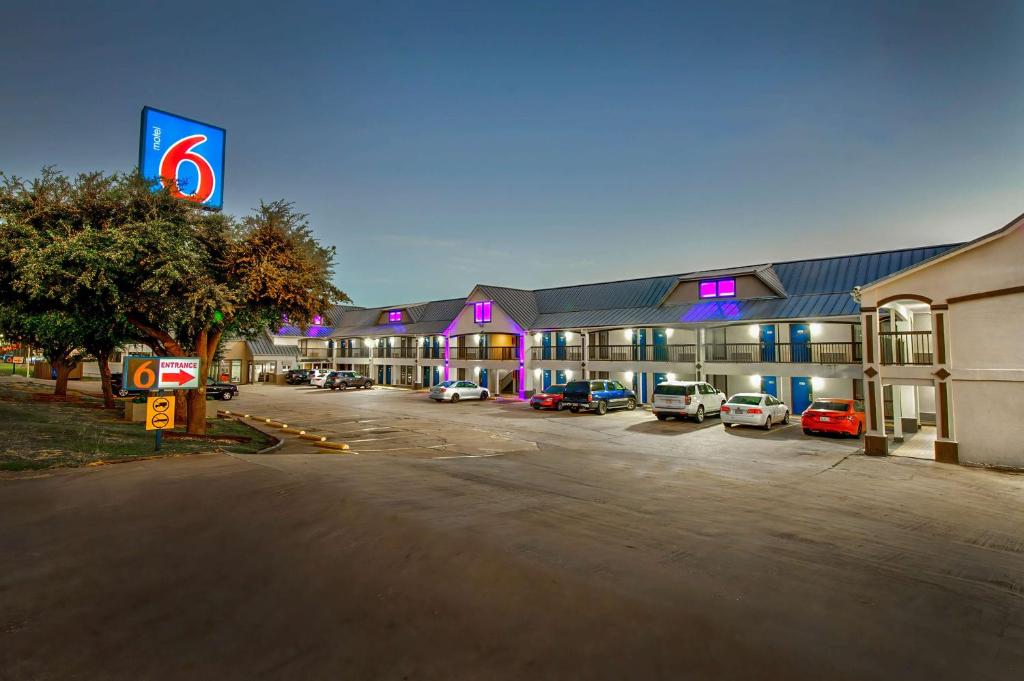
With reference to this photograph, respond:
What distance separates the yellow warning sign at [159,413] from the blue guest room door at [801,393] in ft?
87.9

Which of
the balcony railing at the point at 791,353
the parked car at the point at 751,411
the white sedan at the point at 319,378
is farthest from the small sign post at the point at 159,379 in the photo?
the white sedan at the point at 319,378

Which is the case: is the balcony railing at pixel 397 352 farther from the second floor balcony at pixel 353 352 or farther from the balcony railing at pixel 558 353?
the balcony railing at pixel 558 353

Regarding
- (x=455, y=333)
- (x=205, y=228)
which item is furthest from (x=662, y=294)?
(x=205, y=228)

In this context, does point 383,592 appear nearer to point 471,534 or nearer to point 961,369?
point 471,534

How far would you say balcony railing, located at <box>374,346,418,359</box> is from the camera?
171 ft

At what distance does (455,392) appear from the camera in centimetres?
3559

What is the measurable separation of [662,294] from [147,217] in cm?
2890

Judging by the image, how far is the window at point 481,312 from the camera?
140 feet

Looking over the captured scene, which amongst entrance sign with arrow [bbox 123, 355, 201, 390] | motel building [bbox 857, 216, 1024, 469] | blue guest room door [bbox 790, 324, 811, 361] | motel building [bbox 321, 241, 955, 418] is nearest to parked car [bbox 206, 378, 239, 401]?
motel building [bbox 321, 241, 955, 418]

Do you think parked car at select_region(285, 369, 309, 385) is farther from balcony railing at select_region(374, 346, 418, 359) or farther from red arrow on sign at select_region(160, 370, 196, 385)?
red arrow on sign at select_region(160, 370, 196, 385)

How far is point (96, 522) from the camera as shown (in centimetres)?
716

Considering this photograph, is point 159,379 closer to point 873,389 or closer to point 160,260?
point 160,260

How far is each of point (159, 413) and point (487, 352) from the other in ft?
102

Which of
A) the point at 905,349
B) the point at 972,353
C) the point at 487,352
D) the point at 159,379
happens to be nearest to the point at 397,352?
the point at 487,352
